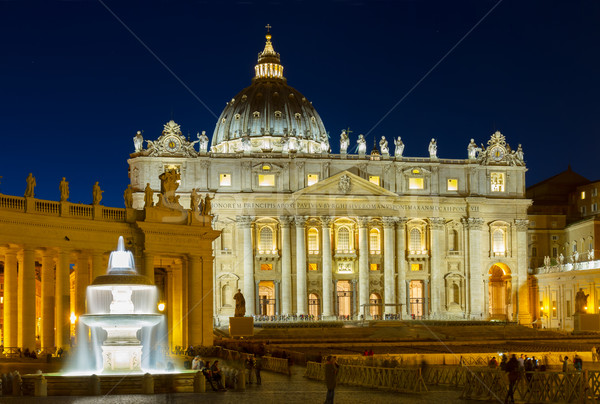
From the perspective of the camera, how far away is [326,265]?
10531 centimetres

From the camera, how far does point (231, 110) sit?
135 m

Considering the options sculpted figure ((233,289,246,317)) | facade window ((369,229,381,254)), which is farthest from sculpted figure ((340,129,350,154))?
sculpted figure ((233,289,246,317))

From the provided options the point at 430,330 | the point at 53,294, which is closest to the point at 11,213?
the point at 53,294

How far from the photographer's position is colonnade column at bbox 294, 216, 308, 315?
104188 mm

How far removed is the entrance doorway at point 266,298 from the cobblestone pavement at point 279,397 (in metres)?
69.7

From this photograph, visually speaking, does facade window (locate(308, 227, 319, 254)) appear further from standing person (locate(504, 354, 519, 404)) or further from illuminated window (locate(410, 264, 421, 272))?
standing person (locate(504, 354, 519, 404))

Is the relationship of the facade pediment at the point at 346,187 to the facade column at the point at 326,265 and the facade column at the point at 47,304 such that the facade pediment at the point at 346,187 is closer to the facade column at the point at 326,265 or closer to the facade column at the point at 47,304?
the facade column at the point at 326,265

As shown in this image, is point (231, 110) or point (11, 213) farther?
point (231, 110)

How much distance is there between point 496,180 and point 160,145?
123 feet

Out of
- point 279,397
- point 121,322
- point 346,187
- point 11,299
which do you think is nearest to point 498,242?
point 346,187

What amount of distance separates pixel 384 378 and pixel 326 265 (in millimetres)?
69970

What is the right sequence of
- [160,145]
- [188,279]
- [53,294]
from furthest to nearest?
[160,145], [188,279], [53,294]

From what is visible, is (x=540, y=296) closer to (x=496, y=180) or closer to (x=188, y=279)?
(x=496, y=180)

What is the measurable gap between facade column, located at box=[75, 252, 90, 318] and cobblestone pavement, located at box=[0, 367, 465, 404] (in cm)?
1318
